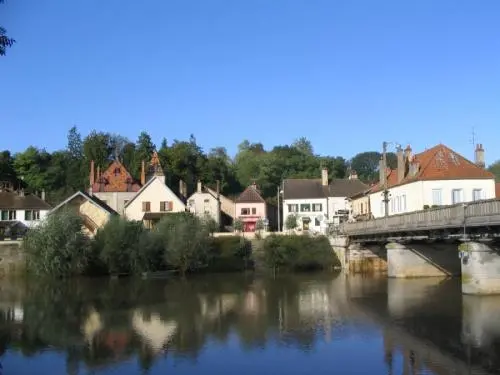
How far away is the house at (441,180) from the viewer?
5028cm

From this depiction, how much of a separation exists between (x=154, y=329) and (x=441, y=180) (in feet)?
107

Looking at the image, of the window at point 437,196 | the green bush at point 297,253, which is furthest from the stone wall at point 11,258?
the window at point 437,196

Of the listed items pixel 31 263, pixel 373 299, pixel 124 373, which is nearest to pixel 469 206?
pixel 373 299

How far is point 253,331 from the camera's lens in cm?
2656

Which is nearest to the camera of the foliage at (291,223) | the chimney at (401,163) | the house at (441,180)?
the house at (441,180)

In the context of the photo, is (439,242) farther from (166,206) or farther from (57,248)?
(166,206)

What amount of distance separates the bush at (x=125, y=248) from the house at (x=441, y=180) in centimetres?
2463

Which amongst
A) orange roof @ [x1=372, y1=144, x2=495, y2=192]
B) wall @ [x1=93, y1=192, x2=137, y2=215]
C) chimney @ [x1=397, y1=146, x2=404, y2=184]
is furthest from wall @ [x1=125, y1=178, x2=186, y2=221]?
orange roof @ [x1=372, y1=144, x2=495, y2=192]

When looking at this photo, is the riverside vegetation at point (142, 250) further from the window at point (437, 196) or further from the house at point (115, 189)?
the house at point (115, 189)

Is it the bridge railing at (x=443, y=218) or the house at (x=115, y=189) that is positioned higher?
the house at (x=115, y=189)

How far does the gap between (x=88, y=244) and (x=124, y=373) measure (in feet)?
122

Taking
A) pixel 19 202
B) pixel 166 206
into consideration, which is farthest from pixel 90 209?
pixel 19 202

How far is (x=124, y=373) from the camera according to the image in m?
19.3

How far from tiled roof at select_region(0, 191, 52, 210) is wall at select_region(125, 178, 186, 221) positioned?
12112 mm
